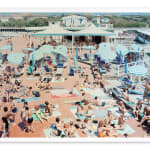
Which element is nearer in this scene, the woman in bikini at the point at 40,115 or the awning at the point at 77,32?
the woman in bikini at the point at 40,115

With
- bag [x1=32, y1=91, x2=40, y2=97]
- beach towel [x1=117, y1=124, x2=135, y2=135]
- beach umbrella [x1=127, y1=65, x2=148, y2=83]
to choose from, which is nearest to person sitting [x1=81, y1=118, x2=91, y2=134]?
beach towel [x1=117, y1=124, x2=135, y2=135]

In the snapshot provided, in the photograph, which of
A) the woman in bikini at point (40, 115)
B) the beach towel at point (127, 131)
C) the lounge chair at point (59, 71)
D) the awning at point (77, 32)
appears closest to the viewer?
the beach towel at point (127, 131)

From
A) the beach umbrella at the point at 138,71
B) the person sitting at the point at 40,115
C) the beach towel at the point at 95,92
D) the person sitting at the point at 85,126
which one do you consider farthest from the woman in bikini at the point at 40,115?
the beach umbrella at the point at 138,71

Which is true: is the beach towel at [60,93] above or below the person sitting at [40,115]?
above

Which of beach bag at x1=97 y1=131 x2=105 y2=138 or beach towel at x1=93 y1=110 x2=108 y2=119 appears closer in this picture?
beach bag at x1=97 y1=131 x2=105 y2=138

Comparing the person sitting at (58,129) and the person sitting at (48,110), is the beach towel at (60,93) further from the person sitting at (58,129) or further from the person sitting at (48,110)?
the person sitting at (58,129)

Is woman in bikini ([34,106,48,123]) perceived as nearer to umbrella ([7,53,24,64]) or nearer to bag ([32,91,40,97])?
bag ([32,91,40,97])

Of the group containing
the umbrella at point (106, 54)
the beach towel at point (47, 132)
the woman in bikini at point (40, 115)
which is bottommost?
the beach towel at point (47, 132)

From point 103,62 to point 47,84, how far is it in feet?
17.4

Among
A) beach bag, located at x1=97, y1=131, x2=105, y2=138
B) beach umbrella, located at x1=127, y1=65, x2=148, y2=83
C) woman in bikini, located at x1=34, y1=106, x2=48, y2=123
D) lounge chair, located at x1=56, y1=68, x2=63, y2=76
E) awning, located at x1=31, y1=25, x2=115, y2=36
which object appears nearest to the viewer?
Answer: beach bag, located at x1=97, y1=131, x2=105, y2=138

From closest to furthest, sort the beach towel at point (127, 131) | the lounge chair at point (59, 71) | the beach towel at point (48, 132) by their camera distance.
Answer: the beach towel at point (48, 132) < the beach towel at point (127, 131) < the lounge chair at point (59, 71)

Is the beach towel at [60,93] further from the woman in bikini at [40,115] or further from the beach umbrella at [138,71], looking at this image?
the beach umbrella at [138,71]
